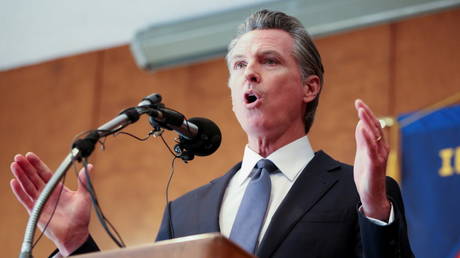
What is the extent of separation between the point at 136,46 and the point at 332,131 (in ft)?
4.60

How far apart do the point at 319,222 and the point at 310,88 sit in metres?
0.58

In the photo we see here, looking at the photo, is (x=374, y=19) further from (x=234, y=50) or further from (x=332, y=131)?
(x=234, y=50)

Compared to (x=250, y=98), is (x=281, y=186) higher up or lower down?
lower down

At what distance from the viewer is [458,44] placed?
483 cm

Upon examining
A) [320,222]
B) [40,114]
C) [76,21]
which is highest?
[320,222]

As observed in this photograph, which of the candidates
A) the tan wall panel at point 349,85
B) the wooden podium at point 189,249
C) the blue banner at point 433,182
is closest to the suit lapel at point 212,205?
the wooden podium at point 189,249

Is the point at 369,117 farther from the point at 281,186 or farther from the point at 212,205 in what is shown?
the point at 212,205

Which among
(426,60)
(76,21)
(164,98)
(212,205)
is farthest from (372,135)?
(76,21)

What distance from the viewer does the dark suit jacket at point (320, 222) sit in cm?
231

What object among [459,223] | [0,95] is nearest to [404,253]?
[459,223]

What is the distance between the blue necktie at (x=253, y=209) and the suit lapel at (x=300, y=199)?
0.06 metres

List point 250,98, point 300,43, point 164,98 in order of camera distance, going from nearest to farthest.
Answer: point 250,98 < point 300,43 < point 164,98

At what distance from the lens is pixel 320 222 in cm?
251

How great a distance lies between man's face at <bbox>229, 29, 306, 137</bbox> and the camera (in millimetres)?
2799
